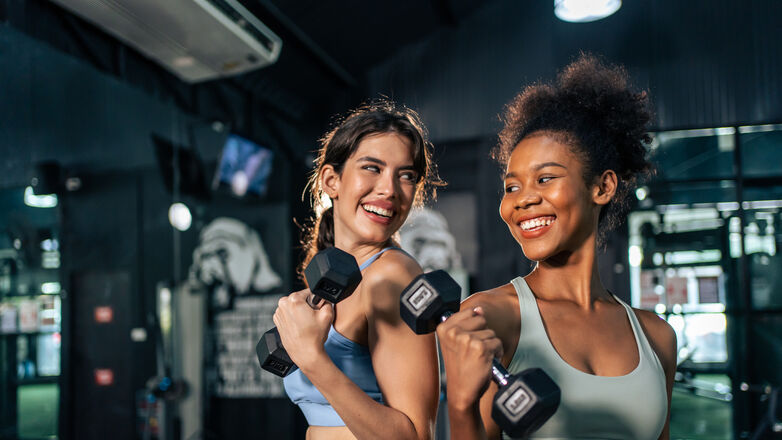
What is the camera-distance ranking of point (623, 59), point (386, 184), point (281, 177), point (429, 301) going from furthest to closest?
point (281, 177) → point (623, 59) → point (386, 184) → point (429, 301)

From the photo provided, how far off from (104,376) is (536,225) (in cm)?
306

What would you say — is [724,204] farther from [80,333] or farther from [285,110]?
[80,333]

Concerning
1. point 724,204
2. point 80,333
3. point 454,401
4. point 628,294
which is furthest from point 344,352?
Answer: point 724,204

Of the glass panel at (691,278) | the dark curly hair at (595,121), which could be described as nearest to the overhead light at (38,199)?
the dark curly hair at (595,121)

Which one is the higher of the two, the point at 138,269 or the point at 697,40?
the point at 697,40

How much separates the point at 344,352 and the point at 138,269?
3.07 meters

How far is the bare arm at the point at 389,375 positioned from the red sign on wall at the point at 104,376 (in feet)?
8.90

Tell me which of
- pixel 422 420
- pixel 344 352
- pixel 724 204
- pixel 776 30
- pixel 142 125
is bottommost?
pixel 422 420

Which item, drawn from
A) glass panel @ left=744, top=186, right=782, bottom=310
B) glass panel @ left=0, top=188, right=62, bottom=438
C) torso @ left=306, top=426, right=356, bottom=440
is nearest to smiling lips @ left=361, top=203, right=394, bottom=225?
torso @ left=306, top=426, right=356, bottom=440

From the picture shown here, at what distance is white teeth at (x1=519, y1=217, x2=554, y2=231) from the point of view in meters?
1.29

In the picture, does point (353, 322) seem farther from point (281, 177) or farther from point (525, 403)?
point (281, 177)

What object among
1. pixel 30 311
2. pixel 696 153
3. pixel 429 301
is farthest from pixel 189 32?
pixel 696 153

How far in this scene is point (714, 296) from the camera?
4.88 m

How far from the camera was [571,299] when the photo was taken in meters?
1.37
